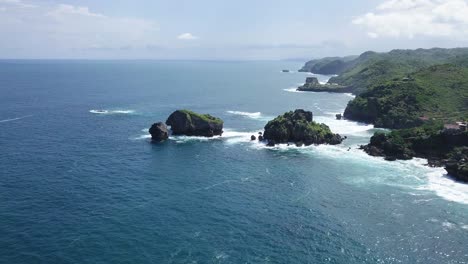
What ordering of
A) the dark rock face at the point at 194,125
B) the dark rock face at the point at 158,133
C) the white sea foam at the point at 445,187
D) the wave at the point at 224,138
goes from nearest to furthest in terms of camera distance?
the white sea foam at the point at 445,187 < the dark rock face at the point at 158,133 < the wave at the point at 224,138 < the dark rock face at the point at 194,125

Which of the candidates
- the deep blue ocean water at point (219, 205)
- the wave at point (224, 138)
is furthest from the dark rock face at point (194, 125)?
the deep blue ocean water at point (219, 205)

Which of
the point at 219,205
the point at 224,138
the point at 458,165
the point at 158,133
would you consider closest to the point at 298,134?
the point at 224,138

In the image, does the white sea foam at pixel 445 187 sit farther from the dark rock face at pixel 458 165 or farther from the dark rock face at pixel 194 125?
the dark rock face at pixel 194 125

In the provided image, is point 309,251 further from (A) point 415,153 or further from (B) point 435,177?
(A) point 415,153

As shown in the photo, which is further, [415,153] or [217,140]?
[217,140]

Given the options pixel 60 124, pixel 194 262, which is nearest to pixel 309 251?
pixel 194 262

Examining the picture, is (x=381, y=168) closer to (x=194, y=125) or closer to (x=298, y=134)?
(x=298, y=134)

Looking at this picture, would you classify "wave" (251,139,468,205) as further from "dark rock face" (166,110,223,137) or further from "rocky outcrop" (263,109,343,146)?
"dark rock face" (166,110,223,137)

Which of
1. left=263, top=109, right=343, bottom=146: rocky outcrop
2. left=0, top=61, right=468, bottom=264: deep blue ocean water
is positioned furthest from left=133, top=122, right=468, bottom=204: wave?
left=263, top=109, right=343, bottom=146: rocky outcrop
